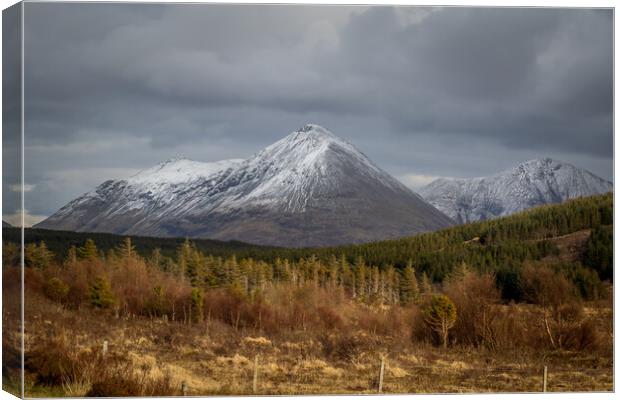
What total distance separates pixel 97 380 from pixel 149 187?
109 inches

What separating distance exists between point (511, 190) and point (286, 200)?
3.31 metres

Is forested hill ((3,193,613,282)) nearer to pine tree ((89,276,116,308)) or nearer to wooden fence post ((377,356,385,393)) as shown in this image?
pine tree ((89,276,116,308))

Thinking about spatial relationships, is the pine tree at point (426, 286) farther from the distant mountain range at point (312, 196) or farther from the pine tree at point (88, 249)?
the pine tree at point (88, 249)

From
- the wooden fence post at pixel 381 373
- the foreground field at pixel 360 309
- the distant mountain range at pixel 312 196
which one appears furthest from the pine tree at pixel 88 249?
the wooden fence post at pixel 381 373

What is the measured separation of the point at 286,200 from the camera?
51.8ft

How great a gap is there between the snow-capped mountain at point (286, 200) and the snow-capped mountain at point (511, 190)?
0.30 meters

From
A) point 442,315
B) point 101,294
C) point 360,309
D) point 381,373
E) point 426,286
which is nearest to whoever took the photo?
point 381,373

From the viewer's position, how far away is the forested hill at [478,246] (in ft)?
48.8

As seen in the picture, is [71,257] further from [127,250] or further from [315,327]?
[315,327]

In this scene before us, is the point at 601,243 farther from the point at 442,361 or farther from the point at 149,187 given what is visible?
the point at 149,187

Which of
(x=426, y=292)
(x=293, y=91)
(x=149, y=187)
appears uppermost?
(x=293, y=91)

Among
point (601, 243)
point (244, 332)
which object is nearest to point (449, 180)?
point (601, 243)

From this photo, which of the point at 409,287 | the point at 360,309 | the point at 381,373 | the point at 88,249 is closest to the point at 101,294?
the point at 88,249

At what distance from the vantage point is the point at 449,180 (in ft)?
50.6
